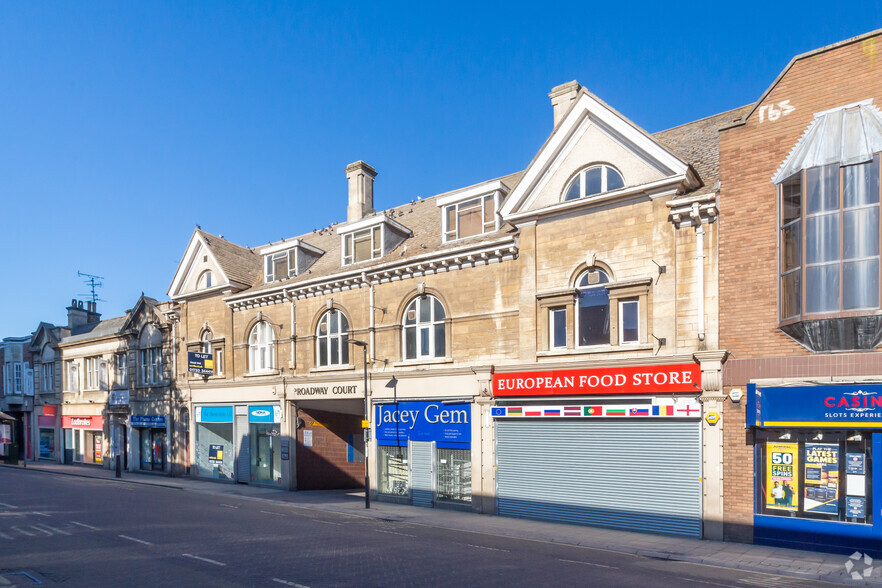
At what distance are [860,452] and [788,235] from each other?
539 cm

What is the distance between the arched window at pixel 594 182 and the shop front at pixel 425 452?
7.84 meters

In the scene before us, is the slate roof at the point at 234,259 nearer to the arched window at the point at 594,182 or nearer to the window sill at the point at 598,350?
the window sill at the point at 598,350

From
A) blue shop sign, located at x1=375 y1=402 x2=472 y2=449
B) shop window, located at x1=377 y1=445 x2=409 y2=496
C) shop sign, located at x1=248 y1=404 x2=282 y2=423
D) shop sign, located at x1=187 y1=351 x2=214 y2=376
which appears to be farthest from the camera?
shop sign, located at x1=187 y1=351 x2=214 y2=376

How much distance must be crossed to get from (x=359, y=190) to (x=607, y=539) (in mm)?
19373

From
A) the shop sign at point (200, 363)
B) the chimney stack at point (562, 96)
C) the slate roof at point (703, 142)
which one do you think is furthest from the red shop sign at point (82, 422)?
the slate roof at point (703, 142)

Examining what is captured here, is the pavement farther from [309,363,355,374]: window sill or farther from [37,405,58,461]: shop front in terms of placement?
[37,405,58,461]: shop front

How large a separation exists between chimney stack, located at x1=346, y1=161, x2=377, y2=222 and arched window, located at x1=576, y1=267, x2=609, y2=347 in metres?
13.6

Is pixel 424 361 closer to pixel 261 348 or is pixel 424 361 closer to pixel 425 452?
pixel 425 452

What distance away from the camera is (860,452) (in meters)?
13.9

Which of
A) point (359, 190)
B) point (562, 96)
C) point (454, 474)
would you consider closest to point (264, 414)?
point (454, 474)

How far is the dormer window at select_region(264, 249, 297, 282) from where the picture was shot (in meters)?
28.4

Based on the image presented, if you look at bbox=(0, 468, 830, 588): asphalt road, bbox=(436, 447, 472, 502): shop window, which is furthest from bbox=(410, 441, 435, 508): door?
bbox=(0, 468, 830, 588): asphalt road

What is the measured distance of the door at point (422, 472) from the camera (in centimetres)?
2145

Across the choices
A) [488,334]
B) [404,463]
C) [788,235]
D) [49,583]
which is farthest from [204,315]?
[788,235]
